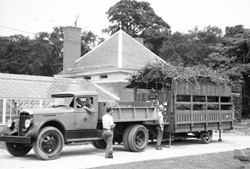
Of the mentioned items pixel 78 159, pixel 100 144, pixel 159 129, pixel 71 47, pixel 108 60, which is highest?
pixel 71 47

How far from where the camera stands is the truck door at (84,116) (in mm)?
13219

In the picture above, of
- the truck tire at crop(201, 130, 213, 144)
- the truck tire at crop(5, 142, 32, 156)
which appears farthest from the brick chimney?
the truck tire at crop(5, 142, 32, 156)

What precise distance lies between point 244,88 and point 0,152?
92.9 ft

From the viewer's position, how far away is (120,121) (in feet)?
46.1

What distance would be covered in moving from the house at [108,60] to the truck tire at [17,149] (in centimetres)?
1882

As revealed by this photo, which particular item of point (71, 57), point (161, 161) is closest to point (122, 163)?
point (161, 161)

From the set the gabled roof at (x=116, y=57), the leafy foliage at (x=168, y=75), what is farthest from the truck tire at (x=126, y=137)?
the gabled roof at (x=116, y=57)

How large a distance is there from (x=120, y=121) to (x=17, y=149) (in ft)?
12.4

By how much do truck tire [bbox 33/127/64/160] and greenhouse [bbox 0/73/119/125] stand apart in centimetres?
816

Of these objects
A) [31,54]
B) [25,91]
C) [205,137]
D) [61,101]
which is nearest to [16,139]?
[61,101]

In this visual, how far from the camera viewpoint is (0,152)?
1398 centimetres

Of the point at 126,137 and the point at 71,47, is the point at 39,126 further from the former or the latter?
the point at 71,47

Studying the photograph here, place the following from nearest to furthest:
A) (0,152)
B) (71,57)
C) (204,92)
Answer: (0,152), (204,92), (71,57)

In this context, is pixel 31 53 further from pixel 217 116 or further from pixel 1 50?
pixel 217 116
